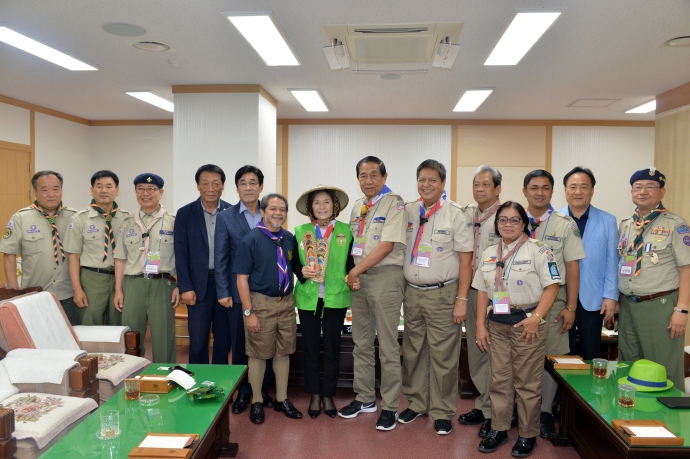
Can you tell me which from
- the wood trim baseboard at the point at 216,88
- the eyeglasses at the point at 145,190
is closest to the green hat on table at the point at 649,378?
the eyeglasses at the point at 145,190

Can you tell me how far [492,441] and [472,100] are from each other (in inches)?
A: 184

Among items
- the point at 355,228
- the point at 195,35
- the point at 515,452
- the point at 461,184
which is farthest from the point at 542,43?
the point at 461,184

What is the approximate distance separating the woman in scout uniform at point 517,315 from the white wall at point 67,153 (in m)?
7.31

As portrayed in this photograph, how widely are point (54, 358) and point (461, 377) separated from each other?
3252 mm

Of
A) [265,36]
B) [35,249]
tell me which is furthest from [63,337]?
[265,36]

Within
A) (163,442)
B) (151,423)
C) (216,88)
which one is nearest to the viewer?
(163,442)

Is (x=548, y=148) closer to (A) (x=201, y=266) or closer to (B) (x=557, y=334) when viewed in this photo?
(B) (x=557, y=334)

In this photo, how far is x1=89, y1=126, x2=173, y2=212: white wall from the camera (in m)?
8.61

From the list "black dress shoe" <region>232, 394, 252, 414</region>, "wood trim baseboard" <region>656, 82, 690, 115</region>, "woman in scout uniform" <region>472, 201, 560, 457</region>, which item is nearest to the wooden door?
"black dress shoe" <region>232, 394, 252, 414</region>

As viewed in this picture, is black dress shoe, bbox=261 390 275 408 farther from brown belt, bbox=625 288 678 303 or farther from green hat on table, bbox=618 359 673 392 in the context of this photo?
brown belt, bbox=625 288 678 303

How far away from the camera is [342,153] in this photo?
8305mm

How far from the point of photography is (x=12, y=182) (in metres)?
7.00

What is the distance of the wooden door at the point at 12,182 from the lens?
684 centimetres

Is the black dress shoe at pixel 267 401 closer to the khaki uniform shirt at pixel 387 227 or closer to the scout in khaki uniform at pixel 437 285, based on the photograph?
the scout in khaki uniform at pixel 437 285
